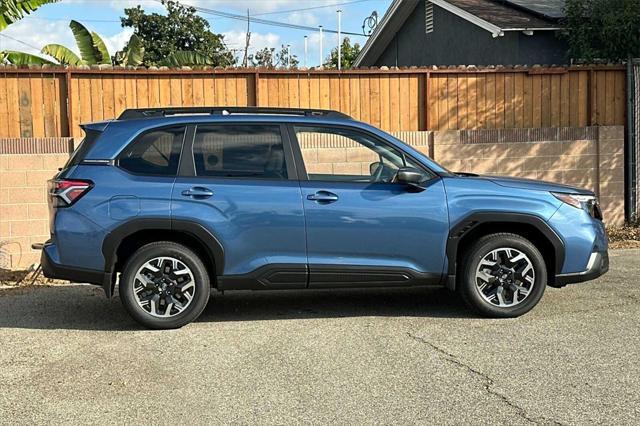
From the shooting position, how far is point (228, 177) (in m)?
6.57

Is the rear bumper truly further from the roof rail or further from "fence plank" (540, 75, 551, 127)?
"fence plank" (540, 75, 551, 127)

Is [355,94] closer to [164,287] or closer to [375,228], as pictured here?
[375,228]

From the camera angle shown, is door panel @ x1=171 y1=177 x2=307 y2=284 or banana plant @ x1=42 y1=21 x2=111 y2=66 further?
banana plant @ x1=42 y1=21 x2=111 y2=66

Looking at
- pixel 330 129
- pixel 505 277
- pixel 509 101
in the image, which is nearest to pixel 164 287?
pixel 330 129

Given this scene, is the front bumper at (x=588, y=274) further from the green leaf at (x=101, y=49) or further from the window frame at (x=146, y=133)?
the green leaf at (x=101, y=49)

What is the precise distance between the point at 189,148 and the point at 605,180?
7.39m

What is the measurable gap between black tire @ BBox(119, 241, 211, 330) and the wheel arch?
9cm

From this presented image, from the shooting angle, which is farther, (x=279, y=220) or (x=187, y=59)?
(x=187, y=59)

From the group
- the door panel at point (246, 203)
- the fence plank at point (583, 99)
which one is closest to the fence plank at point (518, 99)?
the fence plank at point (583, 99)

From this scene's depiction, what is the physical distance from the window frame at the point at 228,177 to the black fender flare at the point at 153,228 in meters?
0.43

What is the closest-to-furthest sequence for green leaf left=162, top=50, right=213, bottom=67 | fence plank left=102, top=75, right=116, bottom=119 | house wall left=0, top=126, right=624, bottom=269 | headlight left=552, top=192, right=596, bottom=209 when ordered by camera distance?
1. headlight left=552, top=192, right=596, bottom=209
2. house wall left=0, top=126, right=624, bottom=269
3. fence plank left=102, top=75, right=116, bottom=119
4. green leaf left=162, top=50, right=213, bottom=67

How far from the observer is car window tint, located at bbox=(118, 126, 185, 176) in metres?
6.55

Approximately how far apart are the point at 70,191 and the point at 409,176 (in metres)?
2.87

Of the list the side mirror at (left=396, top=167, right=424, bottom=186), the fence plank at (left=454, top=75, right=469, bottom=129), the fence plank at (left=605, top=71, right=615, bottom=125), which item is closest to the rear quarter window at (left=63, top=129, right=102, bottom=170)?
the side mirror at (left=396, top=167, right=424, bottom=186)
